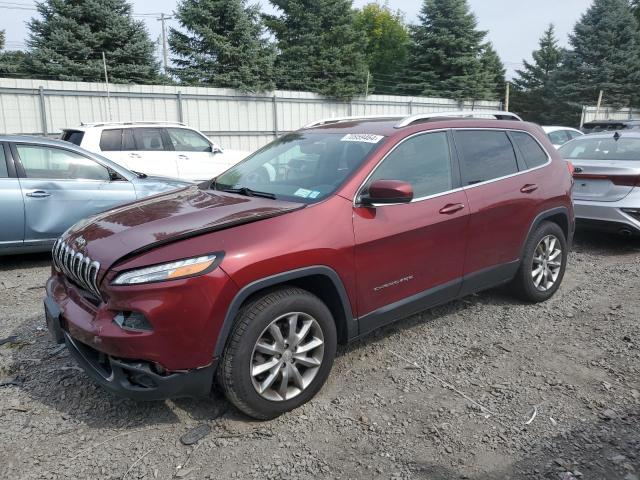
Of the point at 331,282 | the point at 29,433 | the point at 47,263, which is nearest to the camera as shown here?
the point at 29,433

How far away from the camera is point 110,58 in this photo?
61.7 ft

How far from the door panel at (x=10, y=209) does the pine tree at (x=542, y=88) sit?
34.6 meters

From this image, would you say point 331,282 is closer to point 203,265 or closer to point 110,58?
point 203,265

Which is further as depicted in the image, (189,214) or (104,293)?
(189,214)

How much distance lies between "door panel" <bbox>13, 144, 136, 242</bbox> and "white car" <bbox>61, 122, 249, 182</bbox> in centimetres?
282

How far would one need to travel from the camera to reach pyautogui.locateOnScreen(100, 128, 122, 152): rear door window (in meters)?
9.21

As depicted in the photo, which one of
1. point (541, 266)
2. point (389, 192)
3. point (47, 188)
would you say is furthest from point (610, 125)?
point (47, 188)

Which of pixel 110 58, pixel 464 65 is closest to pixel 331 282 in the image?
pixel 110 58

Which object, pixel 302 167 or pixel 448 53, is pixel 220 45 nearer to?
pixel 448 53

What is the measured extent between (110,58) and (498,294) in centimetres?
1811

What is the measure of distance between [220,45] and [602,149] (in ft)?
52.8

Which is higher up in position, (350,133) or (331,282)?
→ (350,133)

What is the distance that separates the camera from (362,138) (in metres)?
3.73

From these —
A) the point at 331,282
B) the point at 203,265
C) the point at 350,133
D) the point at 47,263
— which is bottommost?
the point at 47,263
